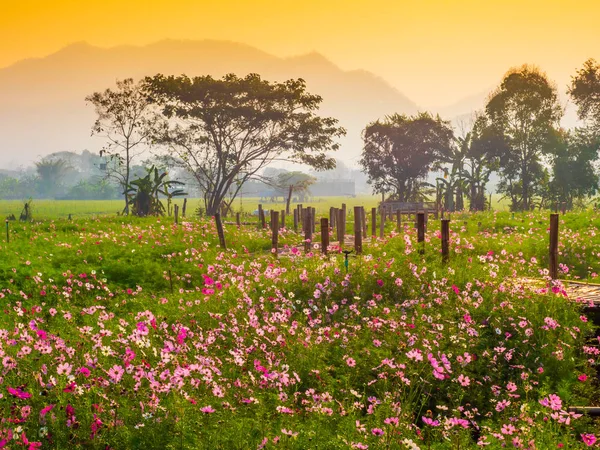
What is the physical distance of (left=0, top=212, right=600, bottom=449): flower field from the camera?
20.2ft

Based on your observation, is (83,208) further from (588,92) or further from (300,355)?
(300,355)

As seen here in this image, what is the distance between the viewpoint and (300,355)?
877cm

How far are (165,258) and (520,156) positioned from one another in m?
41.1

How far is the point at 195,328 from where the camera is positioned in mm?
10492

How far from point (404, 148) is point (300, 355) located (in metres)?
49.5

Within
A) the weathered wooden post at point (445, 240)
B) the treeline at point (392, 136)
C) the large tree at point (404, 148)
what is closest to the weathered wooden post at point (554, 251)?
the weathered wooden post at point (445, 240)

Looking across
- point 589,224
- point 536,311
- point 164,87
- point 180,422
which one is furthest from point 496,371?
point 164,87

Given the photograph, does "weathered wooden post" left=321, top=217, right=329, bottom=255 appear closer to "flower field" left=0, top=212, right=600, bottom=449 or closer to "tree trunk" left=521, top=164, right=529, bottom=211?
"flower field" left=0, top=212, right=600, bottom=449

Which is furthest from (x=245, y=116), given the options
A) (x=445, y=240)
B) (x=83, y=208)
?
(x=83, y=208)

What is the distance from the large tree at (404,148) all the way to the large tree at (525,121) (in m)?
6.05

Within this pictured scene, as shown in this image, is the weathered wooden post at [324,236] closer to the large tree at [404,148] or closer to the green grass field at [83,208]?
the green grass field at [83,208]

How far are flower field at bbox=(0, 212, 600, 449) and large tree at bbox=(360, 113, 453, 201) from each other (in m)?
39.6

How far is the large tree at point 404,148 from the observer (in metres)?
56.9

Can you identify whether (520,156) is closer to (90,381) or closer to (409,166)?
(409,166)
